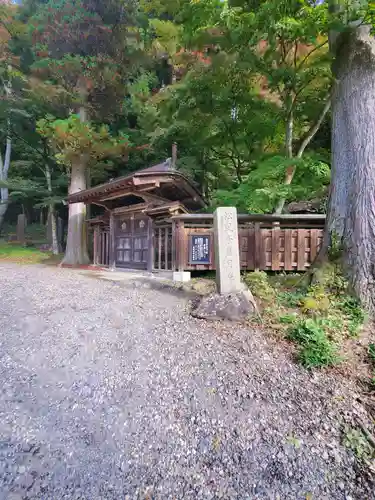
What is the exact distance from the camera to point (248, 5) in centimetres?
602

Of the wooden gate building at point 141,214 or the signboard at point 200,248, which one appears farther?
the wooden gate building at point 141,214

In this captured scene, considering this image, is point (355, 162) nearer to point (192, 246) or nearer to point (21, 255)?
point (192, 246)

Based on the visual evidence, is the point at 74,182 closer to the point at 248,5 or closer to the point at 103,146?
the point at 103,146

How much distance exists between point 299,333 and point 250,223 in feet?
17.1

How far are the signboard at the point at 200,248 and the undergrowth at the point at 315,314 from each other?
9.49 ft

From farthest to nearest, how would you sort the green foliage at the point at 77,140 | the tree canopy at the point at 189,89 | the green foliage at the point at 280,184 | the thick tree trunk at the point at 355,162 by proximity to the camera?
1. the green foliage at the point at 77,140
2. the green foliage at the point at 280,184
3. the tree canopy at the point at 189,89
4. the thick tree trunk at the point at 355,162

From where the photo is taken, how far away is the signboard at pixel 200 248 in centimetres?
767

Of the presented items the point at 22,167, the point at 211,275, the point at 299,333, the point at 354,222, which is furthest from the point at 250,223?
the point at 22,167

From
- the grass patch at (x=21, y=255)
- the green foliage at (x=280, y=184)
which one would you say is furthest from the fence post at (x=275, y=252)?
the grass patch at (x=21, y=255)

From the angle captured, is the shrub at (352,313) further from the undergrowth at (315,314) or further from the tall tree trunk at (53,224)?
the tall tree trunk at (53,224)

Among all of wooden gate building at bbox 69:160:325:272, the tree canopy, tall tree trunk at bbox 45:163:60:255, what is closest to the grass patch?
tall tree trunk at bbox 45:163:60:255

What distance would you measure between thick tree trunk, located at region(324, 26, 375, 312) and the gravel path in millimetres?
1986

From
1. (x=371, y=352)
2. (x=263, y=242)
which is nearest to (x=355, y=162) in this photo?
(x=371, y=352)

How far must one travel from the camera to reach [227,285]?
4.34 m
